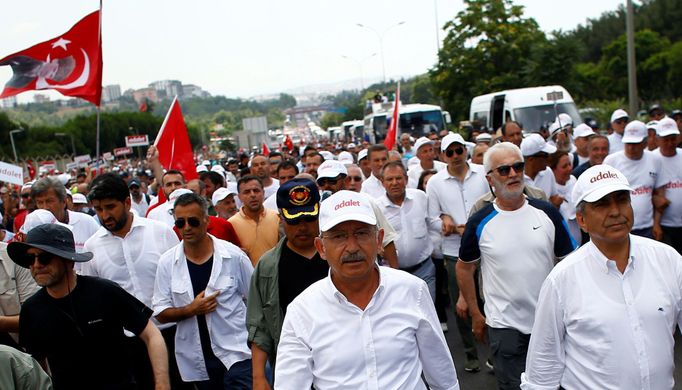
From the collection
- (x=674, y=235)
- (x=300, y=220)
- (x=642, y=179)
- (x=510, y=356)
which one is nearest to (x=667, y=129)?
(x=642, y=179)

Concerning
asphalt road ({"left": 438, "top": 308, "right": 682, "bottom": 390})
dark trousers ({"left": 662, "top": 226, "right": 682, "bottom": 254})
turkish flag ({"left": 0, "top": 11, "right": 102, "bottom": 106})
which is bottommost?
asphalt road ({"left": 438, "top": 308, "right": 682, "bottom": 390})

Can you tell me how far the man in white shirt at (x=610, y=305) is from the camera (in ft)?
10.6

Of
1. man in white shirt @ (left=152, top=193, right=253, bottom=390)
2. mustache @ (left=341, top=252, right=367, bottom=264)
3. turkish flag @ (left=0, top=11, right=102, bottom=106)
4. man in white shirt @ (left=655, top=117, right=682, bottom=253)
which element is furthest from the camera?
turkish flag @ (left=0, top=11, right=102, bottom=106)

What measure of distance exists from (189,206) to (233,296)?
2.26 feet

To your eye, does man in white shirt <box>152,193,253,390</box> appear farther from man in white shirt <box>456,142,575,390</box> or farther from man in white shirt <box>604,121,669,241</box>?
man in white shirt <box>604,121,669,241</box>

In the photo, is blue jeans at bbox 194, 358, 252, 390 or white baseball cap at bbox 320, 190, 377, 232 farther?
blue jeans at bbox 194, 358, 252, 390

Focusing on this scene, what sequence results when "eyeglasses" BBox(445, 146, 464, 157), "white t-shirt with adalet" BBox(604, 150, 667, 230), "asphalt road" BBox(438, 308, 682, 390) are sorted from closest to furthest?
"asphalt road" BBox(438, 308, 682, 390), "eyeglasses" BBox(445, 146, 464, 157), "white t-shirt with adalet" BBox(604, 150, 667, 230)

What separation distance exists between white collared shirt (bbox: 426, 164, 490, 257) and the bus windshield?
1476 cm

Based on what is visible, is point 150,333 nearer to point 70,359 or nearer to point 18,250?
point 70,359

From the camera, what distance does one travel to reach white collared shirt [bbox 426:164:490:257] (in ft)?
23.4

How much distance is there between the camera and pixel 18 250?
3.97 metres

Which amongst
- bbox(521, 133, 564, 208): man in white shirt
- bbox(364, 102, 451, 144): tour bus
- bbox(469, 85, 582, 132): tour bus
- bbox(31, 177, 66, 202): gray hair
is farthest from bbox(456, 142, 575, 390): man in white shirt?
bbox(364, 102, 451, 144): tour bus

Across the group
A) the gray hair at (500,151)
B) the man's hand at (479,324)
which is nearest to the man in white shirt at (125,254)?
the man's hand at (479,324)

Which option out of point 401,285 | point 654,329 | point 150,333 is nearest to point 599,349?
point 654,329
